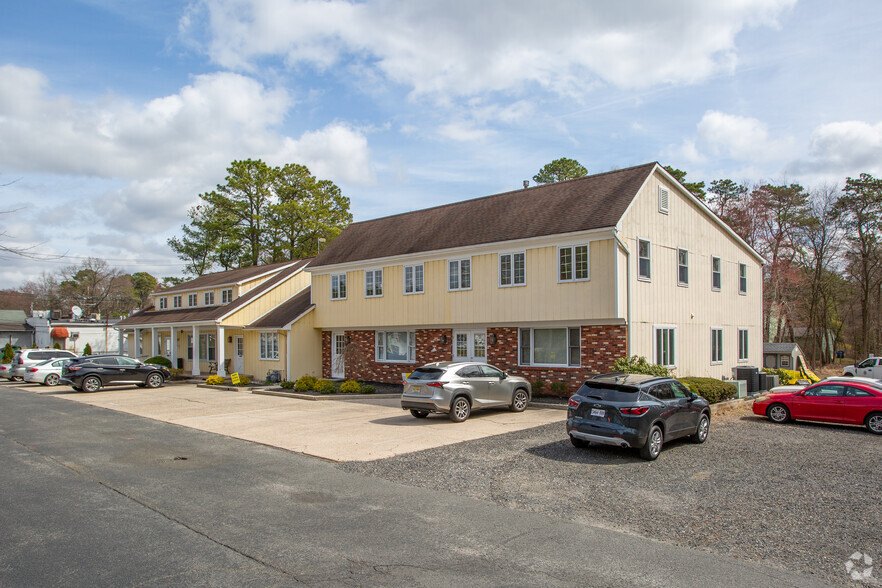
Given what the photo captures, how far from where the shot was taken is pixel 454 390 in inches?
621

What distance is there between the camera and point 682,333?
874 inches

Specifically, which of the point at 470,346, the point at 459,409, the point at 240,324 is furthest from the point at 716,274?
the point at 240,324

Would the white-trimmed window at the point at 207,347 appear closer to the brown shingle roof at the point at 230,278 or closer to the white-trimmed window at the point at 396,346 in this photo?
the brown shingle roof at the point at 230,278

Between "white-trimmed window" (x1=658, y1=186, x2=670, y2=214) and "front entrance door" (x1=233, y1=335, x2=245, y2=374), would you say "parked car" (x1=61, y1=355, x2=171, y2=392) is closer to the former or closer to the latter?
"front entrance door" (x1=233, y1=335, x2=245, y2=374)

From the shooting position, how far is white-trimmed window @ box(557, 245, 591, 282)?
1956 cm

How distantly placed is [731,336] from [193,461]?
22774mm

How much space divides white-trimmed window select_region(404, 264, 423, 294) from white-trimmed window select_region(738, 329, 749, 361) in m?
14.5

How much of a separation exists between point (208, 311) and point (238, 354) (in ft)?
11.7

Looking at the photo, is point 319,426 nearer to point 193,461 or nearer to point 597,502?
point 193,461

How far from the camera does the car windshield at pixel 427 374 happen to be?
1590 cm

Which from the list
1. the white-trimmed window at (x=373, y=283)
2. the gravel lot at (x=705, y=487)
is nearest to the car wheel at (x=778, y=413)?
the gravel lot at (x=705, y=487)

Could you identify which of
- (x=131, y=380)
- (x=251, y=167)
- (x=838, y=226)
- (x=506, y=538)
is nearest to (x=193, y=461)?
(x=506, y=538)

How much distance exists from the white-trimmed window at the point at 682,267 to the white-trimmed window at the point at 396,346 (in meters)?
11.0

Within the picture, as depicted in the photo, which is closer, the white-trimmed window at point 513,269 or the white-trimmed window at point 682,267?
the white-trimmed window at point 513,269
